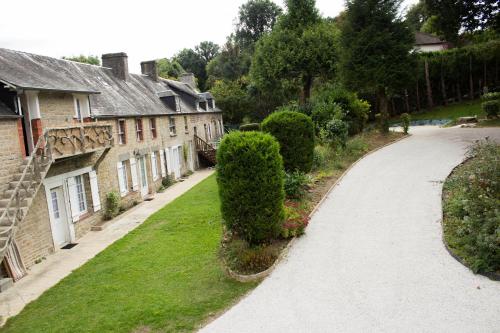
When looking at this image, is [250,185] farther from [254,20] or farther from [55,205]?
[254,20]

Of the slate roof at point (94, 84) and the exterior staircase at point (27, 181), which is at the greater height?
the slate roof at point (94, 84)

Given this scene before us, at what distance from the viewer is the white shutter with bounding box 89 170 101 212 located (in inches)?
638

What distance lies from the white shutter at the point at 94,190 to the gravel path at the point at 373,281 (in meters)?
9.22

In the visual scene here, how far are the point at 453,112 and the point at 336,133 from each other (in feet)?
67.3

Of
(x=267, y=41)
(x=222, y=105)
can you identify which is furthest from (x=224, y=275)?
(x=222, y=105)

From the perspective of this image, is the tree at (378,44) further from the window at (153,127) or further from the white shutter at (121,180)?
the white shutter at (121,180)

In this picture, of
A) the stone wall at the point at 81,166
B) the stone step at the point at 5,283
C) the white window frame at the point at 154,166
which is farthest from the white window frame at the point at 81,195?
the white window frame at the point at 154,166

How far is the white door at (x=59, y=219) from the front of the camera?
1392 centimetres

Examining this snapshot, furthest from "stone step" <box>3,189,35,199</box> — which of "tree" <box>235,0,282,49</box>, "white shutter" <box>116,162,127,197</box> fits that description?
"tree" <box>235,0,282,49</box>

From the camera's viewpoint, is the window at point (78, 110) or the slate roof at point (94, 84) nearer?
the slate roof at point (94, 84)

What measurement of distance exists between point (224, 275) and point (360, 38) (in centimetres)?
1994

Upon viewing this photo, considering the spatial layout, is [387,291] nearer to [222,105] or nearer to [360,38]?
[360,38]

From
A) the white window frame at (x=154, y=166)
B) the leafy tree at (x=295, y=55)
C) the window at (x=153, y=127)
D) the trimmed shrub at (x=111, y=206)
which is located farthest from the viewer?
the leafy tree at (x=295, y=55)

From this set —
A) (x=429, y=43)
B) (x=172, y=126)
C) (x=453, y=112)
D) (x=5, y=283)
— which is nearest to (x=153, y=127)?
(x=172, y=126)
